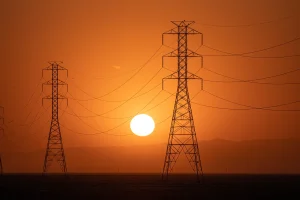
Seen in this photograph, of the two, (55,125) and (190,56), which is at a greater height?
(190,56)

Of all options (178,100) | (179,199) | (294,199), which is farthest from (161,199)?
(178,100)

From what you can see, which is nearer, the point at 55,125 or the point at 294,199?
the point at 294,199

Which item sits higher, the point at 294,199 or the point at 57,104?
the point at 57,104

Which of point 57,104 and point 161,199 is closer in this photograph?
point 161,199

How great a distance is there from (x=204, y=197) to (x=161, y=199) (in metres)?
5.37

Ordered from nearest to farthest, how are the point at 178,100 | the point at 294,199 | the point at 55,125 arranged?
the point at 294,199 < the point at 178,100 < the point at 55,125

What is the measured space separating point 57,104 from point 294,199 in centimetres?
5512

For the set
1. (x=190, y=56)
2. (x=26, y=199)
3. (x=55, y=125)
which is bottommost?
(x=26, y=199)

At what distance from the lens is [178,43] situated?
9156 cm

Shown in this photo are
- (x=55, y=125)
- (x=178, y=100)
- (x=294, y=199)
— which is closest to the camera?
(x=294, y=199)

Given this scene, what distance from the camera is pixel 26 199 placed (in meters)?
66.7

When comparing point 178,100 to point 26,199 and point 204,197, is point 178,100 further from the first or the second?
point 26,199

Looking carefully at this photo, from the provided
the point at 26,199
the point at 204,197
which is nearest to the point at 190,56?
the point at 204,197

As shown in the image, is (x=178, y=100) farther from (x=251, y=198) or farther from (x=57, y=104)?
(x=57, y=104)
